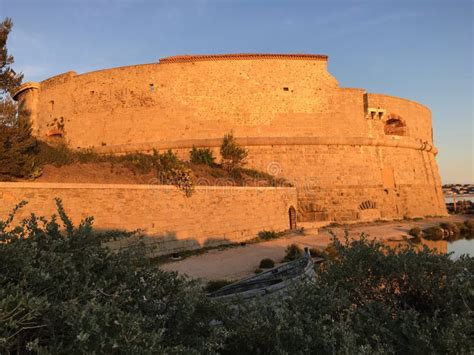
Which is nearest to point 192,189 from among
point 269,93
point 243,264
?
point 243,264

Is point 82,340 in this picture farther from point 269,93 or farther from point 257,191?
point 269,93

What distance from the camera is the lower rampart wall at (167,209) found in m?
8.67

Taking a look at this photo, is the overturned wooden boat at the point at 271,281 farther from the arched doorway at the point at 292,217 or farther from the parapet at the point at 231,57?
the parapet at the point at 231,57

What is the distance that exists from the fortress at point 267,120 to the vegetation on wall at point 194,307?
15726 mm

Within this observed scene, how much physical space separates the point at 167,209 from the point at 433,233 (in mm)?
12628

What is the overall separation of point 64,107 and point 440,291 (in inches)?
886

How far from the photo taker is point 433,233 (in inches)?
680

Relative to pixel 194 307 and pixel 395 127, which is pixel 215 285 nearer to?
pixel 194 307

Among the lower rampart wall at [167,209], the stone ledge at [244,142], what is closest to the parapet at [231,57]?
the stone ledge at [244,142]

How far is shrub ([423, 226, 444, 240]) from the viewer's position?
16984mm

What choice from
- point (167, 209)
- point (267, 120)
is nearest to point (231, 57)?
point (267, 120)

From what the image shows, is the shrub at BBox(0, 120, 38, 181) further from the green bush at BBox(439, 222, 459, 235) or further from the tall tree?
the green bush at BBox(439, 222, 459, 235)

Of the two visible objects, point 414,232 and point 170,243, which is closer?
point 170,243

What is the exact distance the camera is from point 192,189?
1257cm
